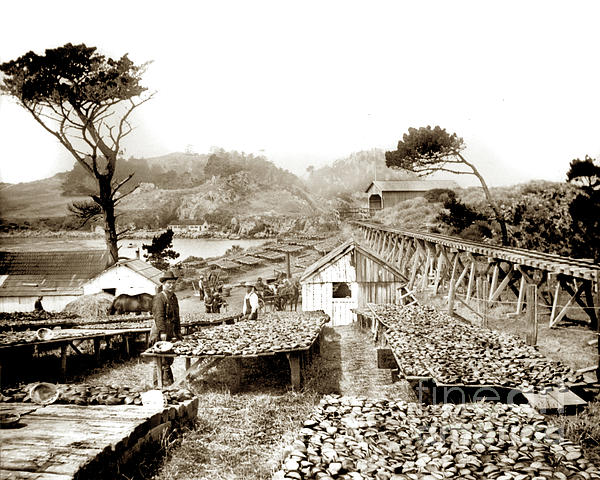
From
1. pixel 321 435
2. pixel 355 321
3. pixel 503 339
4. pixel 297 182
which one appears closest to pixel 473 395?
pixel 503 339

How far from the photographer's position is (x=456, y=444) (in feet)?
17.6

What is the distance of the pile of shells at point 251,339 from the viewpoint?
33.7 feet

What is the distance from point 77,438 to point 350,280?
17.3 m

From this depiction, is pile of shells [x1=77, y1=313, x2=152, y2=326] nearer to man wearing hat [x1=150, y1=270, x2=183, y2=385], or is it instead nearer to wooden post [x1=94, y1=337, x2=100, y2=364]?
wooden post [x1=94, y1=337, x2=100, y2=364]

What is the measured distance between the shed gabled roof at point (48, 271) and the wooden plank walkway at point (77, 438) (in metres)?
16.8

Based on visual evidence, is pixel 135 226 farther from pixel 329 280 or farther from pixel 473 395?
pixel 473 395

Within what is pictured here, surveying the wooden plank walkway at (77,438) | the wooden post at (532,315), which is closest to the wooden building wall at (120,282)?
the wooden plank walkway at (77,438)

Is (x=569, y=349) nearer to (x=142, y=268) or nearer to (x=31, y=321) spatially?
(x=31, y=321)

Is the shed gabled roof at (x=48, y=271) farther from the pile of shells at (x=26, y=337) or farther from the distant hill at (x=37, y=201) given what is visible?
the pile of shells at (x=26, y=337)

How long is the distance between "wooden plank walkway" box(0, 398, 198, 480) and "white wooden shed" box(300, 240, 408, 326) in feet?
49.4

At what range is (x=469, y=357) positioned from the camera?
942cm

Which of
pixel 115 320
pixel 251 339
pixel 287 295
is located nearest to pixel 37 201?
pixel 115 320

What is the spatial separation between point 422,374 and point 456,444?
3.04 meters

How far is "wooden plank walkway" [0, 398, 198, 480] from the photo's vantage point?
5.04 m
